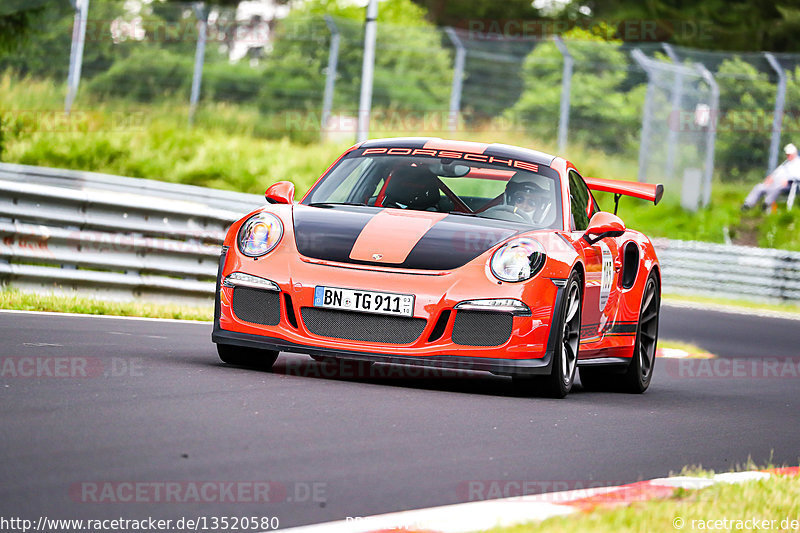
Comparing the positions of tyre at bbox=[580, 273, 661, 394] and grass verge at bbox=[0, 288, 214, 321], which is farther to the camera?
grass verge at bbox=[0, 288, 214, 321]

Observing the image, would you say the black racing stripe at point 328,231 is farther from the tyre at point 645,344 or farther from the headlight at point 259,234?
the tyre at point 645,344

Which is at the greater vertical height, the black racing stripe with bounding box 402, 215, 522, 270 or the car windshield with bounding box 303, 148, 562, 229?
the car windshield with bounding box 303, 148, 562, 229

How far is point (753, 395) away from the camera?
9781mm

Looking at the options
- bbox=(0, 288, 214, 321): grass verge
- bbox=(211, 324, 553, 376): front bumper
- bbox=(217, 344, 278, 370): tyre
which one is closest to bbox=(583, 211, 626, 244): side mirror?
bbox=(211, 324, 553, 376): front bumper

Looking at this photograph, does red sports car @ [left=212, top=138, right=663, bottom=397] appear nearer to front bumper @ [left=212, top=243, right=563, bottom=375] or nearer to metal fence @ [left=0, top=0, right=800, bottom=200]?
front bumper @ [left=212, top=243, right=563, bottom=375]

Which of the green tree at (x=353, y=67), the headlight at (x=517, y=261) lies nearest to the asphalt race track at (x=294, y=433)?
the headlight at (x=517, y=261)

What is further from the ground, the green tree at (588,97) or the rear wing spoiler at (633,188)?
the green tree at (588,97)

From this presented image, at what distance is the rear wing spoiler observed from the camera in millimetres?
9531

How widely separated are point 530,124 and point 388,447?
2527cm

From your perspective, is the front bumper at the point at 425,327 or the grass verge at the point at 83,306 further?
the grass verge at the point at 83,306

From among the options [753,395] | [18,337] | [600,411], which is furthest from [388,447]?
[753,395]

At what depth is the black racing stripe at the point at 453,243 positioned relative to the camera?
737cm

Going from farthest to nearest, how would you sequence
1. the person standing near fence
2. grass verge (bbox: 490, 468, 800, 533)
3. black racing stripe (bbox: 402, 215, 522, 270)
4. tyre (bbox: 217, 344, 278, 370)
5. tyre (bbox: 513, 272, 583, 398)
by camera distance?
the person standing near fence → tyre (bbox: 217, 344, 278, 370) → tyre (bbox: 513, 272, 583, 398) → black racing stripe (bbox: 402, 215, 522, 270) → grass verge (bbox: 490, 468, 800, 533)

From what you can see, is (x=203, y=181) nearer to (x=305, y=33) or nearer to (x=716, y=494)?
(x=305, y=33)
